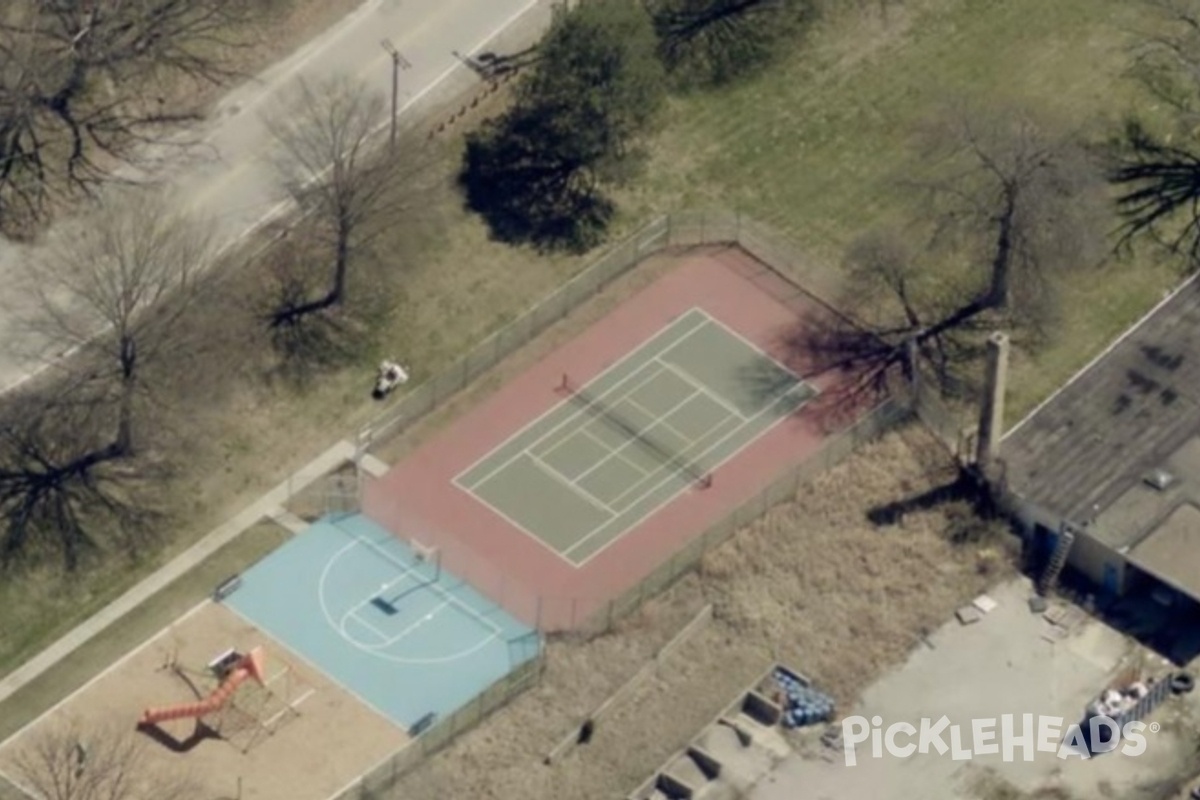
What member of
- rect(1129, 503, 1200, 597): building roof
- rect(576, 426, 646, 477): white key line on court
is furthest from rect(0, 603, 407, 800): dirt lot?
rect(1129, 503, 1200, 597): building roof

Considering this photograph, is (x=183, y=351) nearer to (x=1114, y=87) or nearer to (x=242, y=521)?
(x=242, y=521)

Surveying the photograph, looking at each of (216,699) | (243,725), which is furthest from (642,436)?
(216,699)

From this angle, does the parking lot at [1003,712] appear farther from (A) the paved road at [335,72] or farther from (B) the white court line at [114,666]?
(A) the paved road at [335,72]

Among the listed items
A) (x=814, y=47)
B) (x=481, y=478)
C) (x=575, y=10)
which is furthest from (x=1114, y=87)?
(x=481, y=478)

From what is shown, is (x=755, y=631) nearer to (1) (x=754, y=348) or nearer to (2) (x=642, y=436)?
(2) (x=642, y=436)

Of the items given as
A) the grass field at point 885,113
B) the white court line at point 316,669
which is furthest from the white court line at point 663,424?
the white court line at point 316,669

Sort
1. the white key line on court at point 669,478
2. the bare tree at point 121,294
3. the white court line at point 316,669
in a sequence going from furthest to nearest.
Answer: the bare tree at point 121,294, the white key line on court at point 669,478, the white court line at point 316,669

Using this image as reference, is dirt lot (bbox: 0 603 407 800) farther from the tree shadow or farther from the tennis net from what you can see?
the tree shadow
